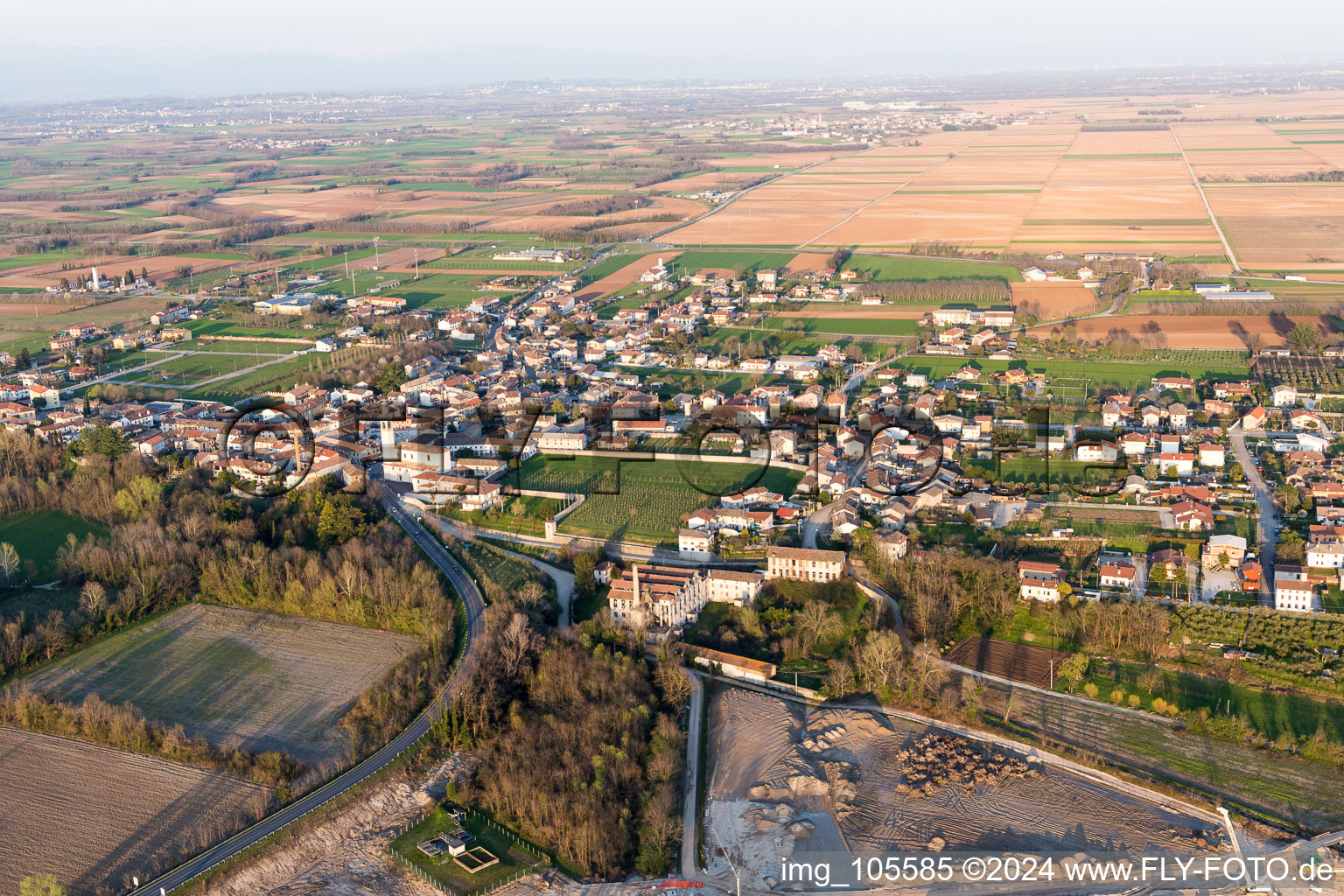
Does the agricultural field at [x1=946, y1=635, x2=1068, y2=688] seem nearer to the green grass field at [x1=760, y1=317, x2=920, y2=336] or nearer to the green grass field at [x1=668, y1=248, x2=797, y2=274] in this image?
the green grass field at [x1=760, y1=317, x2=920, y2=336]

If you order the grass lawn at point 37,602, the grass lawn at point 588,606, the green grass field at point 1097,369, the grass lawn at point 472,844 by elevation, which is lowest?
the grass lawn at point 472,844

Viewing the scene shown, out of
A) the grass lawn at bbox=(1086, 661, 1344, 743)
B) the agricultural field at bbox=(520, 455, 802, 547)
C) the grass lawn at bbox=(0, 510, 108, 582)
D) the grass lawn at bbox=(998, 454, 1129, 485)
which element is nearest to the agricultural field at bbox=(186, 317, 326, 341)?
the grass lawn at bbox=(0, 510, 108, 582)

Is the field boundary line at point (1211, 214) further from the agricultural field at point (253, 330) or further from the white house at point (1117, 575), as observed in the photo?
the agricultural field at point (253, 330)

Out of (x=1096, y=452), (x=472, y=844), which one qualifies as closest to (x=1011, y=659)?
(x=472, y=844)

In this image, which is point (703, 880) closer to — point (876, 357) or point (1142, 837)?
point (1142, 837)

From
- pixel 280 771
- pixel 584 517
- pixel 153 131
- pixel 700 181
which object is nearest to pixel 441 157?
pixel 700 181

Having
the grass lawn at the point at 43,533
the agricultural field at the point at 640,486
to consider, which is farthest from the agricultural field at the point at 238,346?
the agricultural field at the point at 640,486
